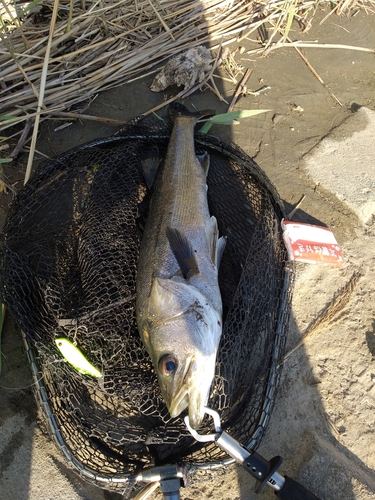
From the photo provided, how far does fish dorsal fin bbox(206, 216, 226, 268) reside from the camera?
3.07 m

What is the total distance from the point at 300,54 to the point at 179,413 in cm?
464

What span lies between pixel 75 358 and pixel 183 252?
103cm

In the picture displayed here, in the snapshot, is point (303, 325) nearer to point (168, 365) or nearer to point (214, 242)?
point (214, 242)

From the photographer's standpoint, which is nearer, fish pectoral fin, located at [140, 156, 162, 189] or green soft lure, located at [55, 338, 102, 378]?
green soft lure, located at [55, 338, 102, 378]

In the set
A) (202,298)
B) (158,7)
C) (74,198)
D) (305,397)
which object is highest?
(158,7)

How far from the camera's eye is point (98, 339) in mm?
2807

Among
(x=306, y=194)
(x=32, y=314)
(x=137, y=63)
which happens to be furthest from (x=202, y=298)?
(x=137, y=63)

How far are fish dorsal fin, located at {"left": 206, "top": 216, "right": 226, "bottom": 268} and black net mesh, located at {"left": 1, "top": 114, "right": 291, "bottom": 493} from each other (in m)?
0.22

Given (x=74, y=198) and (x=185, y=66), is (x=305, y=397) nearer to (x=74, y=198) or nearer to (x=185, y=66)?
(x=74, y=198)

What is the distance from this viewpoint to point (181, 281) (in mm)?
2803

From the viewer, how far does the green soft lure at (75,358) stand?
255 centimetres

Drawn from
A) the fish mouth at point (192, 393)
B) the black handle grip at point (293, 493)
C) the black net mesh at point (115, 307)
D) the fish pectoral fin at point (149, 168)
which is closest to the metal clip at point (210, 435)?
the fish mouth at point (192, 393)

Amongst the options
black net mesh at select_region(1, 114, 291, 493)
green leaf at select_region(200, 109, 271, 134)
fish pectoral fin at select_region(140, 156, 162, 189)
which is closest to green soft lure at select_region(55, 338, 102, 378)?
black net mesh at select_region(1, 114, 291, 493)

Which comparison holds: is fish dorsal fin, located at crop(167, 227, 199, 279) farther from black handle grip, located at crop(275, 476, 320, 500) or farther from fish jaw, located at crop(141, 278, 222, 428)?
black handle grip, located at crop(275, 476, 320, 500)
